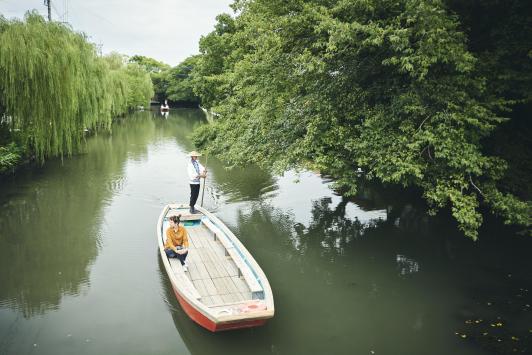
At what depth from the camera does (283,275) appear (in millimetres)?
9867

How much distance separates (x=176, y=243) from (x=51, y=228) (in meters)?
6.16

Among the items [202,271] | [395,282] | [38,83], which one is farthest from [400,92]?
[38,83]

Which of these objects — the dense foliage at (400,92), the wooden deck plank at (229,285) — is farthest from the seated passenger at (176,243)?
the dense foliage at (400,92)

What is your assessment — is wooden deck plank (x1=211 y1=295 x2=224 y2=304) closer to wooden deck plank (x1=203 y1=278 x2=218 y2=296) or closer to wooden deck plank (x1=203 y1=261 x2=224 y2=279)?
wooden deck plank (x1=203 y1=278 x2=218 y2=296)

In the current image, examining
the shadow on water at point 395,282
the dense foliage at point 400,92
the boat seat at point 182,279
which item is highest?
the dense foliage at point 400,92

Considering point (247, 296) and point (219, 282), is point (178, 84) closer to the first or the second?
point (219, 282)

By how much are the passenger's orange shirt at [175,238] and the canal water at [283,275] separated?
1.06 metres

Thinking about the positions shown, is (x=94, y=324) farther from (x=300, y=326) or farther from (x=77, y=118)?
(x=77, y=118)

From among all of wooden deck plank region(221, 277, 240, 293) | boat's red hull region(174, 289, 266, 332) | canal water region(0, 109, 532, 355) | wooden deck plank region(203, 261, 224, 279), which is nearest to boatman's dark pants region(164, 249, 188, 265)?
wooden deck plank region(203, 261, 224, 279)

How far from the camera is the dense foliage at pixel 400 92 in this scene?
8.12 meters

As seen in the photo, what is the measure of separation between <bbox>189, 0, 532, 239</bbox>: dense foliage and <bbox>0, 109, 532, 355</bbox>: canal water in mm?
1783

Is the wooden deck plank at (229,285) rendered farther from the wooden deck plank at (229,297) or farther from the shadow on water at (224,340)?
the shadow on water at (224,340)

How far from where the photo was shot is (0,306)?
8.00 meters

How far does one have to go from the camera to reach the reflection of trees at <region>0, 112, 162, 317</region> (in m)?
8.82
